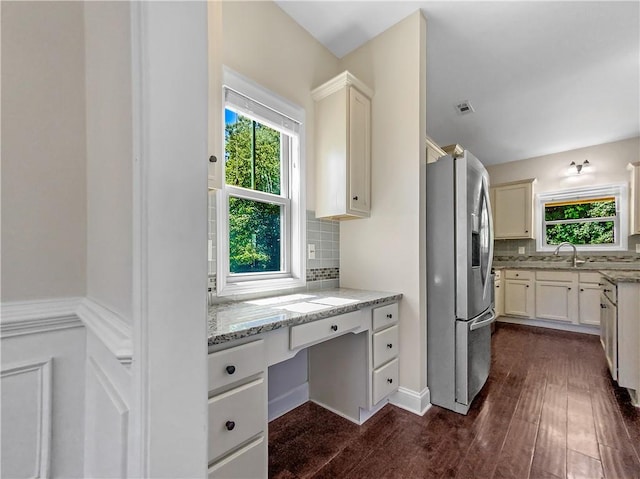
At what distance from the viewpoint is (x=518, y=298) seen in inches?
172

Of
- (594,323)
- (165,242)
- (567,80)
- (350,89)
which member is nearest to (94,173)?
(165,242)

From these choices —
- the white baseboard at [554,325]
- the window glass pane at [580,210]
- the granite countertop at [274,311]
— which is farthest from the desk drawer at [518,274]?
the granite countertop at [274,311]

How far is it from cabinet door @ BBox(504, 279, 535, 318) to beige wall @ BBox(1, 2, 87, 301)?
521 centimetres

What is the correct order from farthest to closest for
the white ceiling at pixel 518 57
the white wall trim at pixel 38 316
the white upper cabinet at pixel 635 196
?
the white upper cabinet at pixel 635 196, the white ceiling at pixel 518 57, the white wall trim at pixel 38 316

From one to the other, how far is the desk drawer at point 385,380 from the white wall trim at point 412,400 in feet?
0.27

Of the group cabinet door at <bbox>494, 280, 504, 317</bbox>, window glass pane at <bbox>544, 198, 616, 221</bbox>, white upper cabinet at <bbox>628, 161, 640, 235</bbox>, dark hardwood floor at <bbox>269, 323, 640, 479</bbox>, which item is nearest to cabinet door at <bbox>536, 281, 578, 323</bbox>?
cabinet door at <bbox>494, 280, 504, 317</bbox>

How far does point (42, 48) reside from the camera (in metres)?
0.99

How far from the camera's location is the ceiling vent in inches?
125

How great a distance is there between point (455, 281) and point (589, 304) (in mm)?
3379

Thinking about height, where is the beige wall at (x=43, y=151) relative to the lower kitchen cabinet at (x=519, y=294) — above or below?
above

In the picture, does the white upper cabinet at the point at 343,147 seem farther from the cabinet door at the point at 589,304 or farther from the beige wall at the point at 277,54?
the cabinet door at the point at 589,304

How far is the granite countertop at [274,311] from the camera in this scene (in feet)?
3.67

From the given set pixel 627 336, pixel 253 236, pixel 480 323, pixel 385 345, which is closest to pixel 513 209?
pixel 627 336

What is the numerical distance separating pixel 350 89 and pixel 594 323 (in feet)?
14.7
